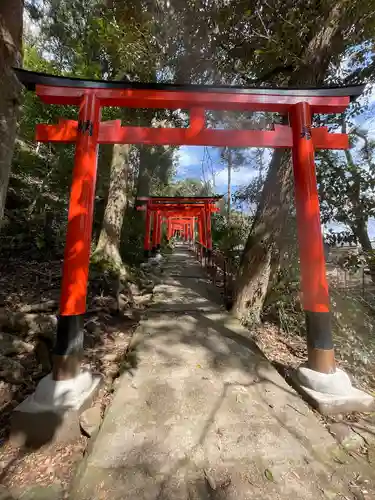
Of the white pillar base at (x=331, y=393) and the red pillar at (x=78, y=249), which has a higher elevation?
the red pillar at (x=78, y=249)

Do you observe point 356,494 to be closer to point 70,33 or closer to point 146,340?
point 146,340

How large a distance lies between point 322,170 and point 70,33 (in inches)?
337

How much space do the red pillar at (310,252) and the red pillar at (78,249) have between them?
240 centimetres

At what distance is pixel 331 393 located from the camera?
2.62m

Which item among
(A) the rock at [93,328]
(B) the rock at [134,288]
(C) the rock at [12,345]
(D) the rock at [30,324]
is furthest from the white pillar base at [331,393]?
(B) the rock at [134,288]

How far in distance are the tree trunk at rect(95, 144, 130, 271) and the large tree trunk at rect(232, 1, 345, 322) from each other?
128 inches

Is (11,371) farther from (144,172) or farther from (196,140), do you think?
(144,172)

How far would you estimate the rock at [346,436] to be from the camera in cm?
220

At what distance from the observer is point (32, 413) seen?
222 centimetres

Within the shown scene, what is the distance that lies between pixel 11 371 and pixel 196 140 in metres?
3.46

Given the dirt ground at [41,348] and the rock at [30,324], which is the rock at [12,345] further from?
the rock at [30,324]

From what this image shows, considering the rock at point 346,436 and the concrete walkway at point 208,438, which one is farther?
the rock at point 346,436

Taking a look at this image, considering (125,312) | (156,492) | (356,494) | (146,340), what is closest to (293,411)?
(356,494)

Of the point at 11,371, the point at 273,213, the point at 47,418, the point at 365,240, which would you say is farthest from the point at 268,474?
the point at 365,240
